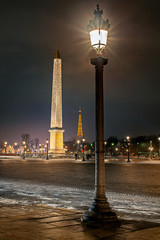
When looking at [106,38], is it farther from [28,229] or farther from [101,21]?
[28,229]

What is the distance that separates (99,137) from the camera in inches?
286

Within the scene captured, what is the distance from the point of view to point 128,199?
1127cm

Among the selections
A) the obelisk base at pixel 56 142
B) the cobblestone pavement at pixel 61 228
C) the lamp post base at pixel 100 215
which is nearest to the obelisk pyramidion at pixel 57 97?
the obelisk base at pixel 56 142

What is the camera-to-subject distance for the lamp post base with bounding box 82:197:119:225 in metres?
6.82

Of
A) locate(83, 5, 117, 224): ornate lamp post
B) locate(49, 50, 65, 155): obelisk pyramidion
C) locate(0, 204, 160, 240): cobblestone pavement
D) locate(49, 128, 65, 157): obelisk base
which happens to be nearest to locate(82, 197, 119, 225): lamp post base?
locate(83, 5, 117, 224): ornate lamp post

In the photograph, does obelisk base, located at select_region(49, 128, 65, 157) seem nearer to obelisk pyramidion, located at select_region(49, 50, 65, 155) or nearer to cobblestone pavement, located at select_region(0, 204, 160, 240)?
obelisk pyramidion, located at select_region(49, 50, 65, 155)

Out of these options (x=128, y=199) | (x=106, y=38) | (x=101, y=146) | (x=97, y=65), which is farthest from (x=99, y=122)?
(x=128, y=199)

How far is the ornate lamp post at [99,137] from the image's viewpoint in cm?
688

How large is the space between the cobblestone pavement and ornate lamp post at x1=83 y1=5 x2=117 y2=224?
1.10 ft

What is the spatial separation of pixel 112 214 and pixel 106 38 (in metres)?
3.77

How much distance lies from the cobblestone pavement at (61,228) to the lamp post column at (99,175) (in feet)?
1.00

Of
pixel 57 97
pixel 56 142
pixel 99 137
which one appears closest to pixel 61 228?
pixel 99 137

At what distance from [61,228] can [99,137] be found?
2.05 meters

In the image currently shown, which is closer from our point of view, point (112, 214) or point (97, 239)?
point (97, 239)
